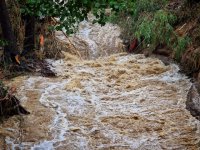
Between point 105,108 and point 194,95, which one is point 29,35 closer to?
point 105,108

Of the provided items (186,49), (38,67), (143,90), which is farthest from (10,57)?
(186,49)

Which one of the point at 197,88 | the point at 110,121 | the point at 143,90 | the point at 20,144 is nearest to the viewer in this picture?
the point at 20,144

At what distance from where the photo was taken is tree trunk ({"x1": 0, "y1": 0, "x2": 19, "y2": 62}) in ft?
28.4

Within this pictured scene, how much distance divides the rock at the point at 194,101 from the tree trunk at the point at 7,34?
13.3ft

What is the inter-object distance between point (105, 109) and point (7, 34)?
3.11 metres

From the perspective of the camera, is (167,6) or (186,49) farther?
(167,6)

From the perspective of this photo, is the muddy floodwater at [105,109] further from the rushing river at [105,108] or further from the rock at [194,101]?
the rock at [194,101]

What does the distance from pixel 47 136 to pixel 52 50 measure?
4770mm

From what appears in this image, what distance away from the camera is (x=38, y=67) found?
962 cm

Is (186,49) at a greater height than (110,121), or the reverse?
(186,49)

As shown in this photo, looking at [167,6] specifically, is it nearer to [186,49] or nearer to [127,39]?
[127,39]

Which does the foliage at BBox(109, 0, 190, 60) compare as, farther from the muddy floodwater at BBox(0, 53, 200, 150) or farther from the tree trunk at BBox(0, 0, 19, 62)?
the tree trunk at BBox(0, 0, 19, 62)

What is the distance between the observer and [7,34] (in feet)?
29.2

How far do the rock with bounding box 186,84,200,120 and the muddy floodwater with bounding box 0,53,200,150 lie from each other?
0.34ft
